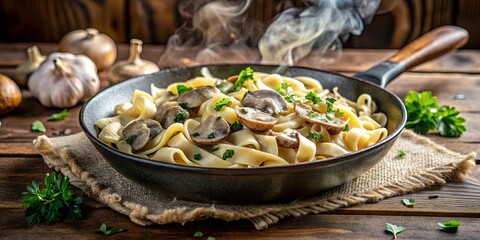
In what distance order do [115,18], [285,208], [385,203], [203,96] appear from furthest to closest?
[115,18], [203,96], [385,203], [285,208]

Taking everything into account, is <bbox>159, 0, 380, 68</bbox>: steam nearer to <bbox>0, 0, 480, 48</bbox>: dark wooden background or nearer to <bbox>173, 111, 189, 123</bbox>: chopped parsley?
<bbox>0, 0, 480, 48</bbox>: dark wooden background

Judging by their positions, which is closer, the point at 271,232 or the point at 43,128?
the point at 271,232

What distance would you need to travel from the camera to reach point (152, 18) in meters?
6.10

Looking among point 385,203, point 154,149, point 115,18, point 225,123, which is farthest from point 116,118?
point 115,18

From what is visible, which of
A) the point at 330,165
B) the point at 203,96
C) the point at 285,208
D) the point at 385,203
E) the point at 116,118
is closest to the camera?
the point at 330,165

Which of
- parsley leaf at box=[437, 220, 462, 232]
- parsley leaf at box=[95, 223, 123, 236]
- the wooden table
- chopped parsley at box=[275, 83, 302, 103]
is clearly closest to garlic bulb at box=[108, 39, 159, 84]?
the wooden table

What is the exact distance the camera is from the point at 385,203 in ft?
9.05

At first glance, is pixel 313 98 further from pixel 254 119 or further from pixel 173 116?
pixel 173 116

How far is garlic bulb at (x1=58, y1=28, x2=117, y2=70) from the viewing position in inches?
185

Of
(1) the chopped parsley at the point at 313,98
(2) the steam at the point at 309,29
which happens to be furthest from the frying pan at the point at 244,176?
(2) the steam at the point at 309,29

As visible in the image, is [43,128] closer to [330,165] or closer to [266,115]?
[266,115]

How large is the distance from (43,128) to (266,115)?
148 centimetres

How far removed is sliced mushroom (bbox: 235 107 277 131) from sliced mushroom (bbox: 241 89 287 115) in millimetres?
68

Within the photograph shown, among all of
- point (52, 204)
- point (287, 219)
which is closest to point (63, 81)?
point (52, 204)
